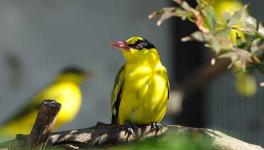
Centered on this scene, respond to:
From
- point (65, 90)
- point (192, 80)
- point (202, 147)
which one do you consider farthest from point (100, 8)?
point (202, 147)

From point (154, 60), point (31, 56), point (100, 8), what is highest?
point (100, 8)

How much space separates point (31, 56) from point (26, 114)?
0.75 metres

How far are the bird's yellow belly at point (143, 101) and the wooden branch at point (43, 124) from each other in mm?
1417

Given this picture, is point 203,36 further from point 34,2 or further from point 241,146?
point 34,2

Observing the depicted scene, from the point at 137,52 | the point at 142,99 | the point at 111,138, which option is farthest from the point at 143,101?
the point at 111,138

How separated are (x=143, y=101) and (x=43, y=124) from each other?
1.47 m

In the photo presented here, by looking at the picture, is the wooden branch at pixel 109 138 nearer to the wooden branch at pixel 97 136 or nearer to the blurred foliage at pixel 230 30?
the wooden branch at pixel 97 136

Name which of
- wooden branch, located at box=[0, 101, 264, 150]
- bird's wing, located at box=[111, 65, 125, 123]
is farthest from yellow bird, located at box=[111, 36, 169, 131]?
wooden branch, located at box=[0, 101, 264, 150]

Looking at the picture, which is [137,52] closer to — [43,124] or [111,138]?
[111,138]

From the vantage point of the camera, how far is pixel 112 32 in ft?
15.5

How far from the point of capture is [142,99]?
2676 millimetres

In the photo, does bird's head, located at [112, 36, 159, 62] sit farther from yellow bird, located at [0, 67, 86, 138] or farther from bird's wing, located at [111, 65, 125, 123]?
yellow bird, located at [0, 67, 86, 138]

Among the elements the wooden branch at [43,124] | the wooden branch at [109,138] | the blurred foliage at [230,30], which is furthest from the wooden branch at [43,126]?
the blurred foliage at [230,30]

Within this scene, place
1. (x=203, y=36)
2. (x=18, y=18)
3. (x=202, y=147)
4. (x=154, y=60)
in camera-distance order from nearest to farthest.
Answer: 1. (x=202, y=147)
2. (x=203, y=36)
3. (x=154, y=60)
4. (x=18, y=18)
